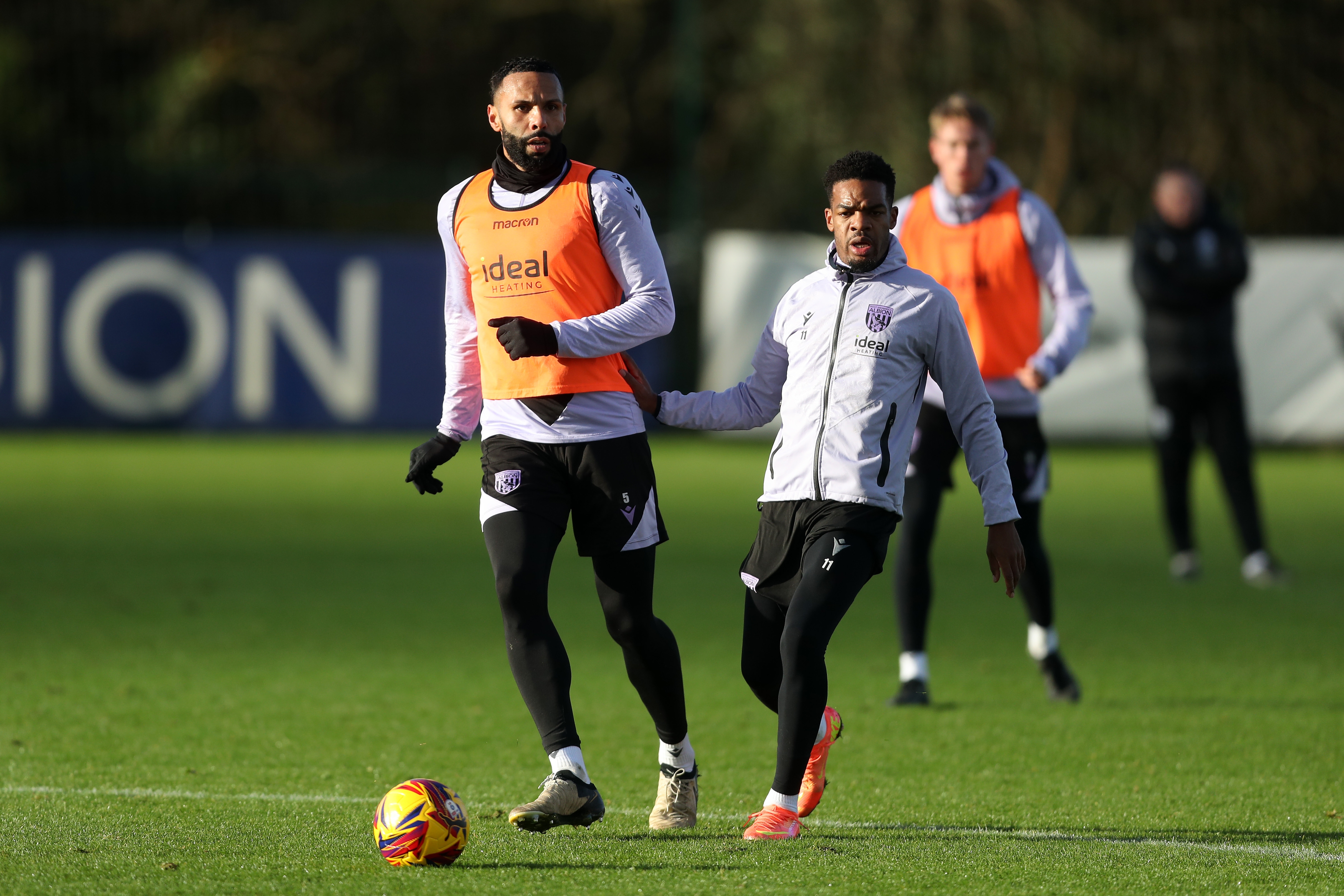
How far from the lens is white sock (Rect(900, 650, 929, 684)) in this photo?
762cm

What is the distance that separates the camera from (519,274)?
5387 mm

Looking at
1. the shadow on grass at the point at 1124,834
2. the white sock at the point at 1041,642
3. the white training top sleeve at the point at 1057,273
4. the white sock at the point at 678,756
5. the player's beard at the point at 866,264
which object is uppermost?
the white training top sleeve at the point at 1057,273

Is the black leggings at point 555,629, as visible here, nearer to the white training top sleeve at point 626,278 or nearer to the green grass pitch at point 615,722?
the green grass pitch at point 615,722

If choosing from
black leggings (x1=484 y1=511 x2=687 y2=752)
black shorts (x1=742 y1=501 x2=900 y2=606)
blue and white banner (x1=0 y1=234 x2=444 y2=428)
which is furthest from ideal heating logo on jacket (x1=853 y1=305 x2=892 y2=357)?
blue and white banner (x1=0 y1=234 x2=444 y2=428)

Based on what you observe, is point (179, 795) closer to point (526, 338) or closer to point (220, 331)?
point (526, 338)

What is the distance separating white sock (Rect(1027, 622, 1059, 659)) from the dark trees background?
15.3 m

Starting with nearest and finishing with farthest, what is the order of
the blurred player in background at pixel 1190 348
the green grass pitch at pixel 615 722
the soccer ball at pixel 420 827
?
the soccer ball at pixel 420 827
the green grass pitch at pixel 615 722
the blurred player in background at pixel 1190 348

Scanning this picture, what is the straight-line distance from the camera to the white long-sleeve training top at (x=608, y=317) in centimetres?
529

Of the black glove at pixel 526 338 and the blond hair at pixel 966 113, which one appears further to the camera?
the blond hair at pixel 966 113

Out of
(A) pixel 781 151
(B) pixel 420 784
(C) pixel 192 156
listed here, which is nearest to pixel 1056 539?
(B) pixel 420 784

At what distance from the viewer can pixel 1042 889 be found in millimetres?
4703

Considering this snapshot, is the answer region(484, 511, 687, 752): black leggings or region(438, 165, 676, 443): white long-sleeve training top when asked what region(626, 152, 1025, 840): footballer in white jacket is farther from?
region(484, 511, 687, 752): black leggings

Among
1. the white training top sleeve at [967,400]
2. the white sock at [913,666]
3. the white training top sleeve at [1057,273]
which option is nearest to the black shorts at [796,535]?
the white training top sleeve at [967,400]

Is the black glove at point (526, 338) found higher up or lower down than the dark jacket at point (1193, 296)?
lower down
